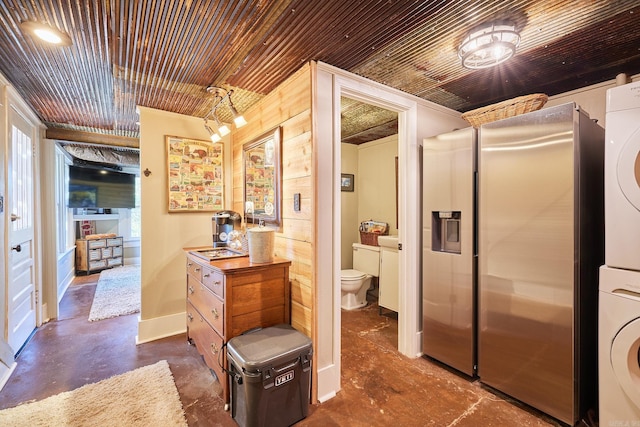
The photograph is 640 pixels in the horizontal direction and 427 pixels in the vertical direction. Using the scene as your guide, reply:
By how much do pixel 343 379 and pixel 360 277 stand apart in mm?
1489

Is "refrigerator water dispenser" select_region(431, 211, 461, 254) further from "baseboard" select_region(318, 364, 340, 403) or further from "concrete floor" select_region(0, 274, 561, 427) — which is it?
"baseboard" select_region(318, 364, 340, 403)

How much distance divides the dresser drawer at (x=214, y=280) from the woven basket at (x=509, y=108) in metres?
2.16

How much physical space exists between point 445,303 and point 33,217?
4130mm

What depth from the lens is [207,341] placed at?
2.07 meters

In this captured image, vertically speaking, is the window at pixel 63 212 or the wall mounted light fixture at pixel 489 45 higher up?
the wall mounted light fixture at pixel 489 45

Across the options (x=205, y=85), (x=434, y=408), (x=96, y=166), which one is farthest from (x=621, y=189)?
(x=96, y=166)

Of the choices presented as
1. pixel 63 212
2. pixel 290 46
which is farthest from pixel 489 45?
pixel 63 212

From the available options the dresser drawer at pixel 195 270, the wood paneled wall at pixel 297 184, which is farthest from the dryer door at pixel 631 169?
the dresser drawer at pixel 195 270

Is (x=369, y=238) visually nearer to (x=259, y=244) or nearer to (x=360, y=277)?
(x=360, y=277)

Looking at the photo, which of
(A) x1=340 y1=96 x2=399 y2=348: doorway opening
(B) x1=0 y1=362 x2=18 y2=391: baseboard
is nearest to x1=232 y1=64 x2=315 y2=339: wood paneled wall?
(A) x1=340 y1=96 x2=399 y2=348: doorway opening

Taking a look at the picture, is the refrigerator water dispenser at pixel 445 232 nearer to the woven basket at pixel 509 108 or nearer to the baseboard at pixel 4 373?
the woven basket at pixel 509 108

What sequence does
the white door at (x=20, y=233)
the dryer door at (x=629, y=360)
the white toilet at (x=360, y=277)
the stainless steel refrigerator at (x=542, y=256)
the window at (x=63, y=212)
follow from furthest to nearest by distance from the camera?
the window at (x=63, y=212)
the white toilet at (x=360, y=277)
the white door at (x=20, y=233)
the stainless steel refrigerator at (x=542, y=256)
the dryer door at (x=629, y=360)

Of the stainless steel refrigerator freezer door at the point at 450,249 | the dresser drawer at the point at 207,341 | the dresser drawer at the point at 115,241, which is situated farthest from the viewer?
the dresser drawer at the point at 115,241

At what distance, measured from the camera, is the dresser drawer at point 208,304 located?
1823mm
